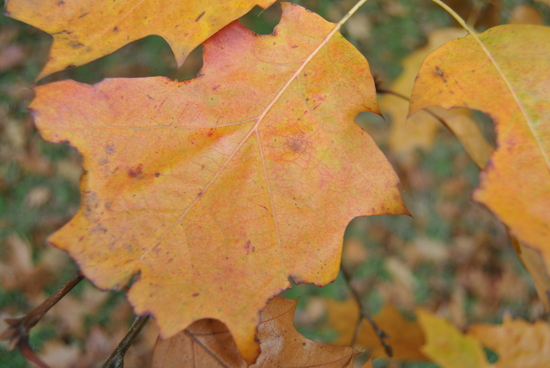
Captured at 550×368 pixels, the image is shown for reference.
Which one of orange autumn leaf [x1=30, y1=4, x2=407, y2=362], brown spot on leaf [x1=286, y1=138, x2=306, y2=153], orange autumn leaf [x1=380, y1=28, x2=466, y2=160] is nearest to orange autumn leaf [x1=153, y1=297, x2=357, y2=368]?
orange autumn leaf [x1=30, y1=4, x2=407, y2=362]

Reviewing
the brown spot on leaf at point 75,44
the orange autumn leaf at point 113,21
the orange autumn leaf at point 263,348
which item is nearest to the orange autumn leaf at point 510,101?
the orange autumn leaf at point 113,21

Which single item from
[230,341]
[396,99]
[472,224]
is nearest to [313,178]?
[230,341]

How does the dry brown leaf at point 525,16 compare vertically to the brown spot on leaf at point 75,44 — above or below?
below

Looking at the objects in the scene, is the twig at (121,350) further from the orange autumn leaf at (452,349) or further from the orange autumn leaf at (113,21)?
the orange autumn leaf at (452,349)

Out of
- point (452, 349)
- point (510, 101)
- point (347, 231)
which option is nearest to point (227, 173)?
point (510, 101)

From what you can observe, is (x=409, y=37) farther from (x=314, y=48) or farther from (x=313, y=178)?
(x=313, y=178)
